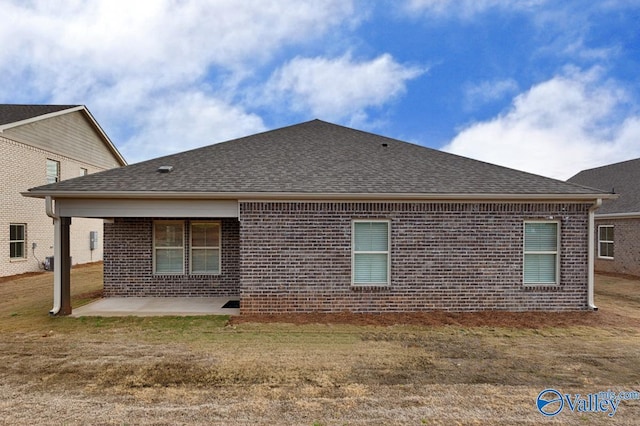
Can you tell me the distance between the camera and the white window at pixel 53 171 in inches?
735

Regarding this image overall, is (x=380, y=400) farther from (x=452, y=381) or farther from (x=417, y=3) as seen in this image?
(x=417, y=3)

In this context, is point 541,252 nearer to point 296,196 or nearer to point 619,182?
point 296,196

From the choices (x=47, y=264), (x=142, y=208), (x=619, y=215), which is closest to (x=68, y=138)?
(x=47, y=264)

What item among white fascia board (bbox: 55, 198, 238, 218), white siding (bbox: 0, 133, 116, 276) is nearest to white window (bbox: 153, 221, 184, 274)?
white fascia board (bbox: 55, 198, 238, 218)

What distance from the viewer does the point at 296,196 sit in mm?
Result: 8102

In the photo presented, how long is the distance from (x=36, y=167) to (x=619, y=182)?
3111cm

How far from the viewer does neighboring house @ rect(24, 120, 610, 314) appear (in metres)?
8.23

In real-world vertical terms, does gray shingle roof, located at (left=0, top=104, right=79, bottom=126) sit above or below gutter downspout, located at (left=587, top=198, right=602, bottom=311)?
above

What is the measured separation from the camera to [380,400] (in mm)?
4348

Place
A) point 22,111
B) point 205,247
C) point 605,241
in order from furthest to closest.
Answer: point 22,111
point 605,241
point 205,247

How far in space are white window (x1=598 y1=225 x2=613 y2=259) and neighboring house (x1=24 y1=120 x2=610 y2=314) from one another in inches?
449

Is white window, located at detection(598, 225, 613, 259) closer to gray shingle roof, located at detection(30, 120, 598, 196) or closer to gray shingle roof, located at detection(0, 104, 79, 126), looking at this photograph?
gray shingle roof, located at detection(30, 120, 598, 196)

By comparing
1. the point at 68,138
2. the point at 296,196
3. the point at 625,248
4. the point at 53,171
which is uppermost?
the point at 68,138

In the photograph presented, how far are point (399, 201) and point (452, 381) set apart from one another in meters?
4.37
